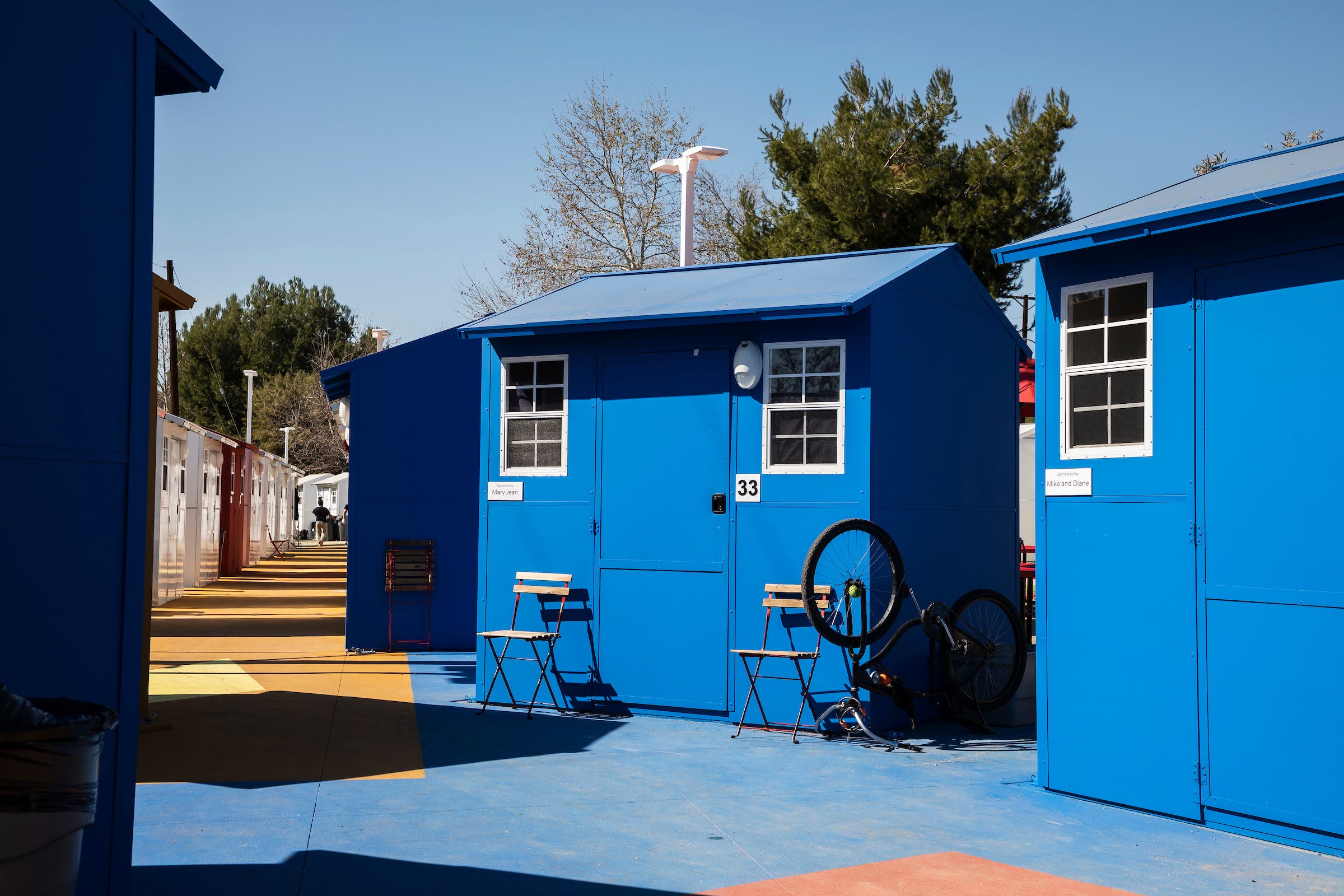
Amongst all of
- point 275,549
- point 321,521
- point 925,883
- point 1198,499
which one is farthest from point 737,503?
point 321,521

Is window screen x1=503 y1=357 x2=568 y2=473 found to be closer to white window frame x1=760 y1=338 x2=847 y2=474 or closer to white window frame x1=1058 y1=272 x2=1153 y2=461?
white window frame x1=760 y1=338 x2=847 y2=474

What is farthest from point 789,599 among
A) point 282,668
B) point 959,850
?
point 282,668

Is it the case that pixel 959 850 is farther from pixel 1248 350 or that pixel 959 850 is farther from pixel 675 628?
pixel 675 628

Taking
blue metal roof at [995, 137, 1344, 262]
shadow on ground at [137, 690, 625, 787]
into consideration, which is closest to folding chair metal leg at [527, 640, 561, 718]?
shadow on ground at [137, 690, 625, 787]

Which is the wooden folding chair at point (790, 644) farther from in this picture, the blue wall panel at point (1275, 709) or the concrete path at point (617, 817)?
the blue wall panel at point (1275, 709)

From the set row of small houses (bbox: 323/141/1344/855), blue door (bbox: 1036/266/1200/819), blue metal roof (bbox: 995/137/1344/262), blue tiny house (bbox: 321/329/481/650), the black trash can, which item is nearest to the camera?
the black trash can

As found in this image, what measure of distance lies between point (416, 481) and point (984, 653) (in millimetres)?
6815

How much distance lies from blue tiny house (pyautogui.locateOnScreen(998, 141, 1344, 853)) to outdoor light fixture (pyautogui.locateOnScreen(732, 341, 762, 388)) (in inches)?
90.7

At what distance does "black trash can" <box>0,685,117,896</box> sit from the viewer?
3078mm

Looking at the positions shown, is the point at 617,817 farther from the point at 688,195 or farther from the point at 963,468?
the point at 688,195

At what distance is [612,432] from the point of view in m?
9.34

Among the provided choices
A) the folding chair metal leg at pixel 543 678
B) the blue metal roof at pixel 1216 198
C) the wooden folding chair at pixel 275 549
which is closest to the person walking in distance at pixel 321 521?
the wooden folding chair at pixel 275 549

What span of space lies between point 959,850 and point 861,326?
13.4 feet

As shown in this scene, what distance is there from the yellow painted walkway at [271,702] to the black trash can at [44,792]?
3517 mm
